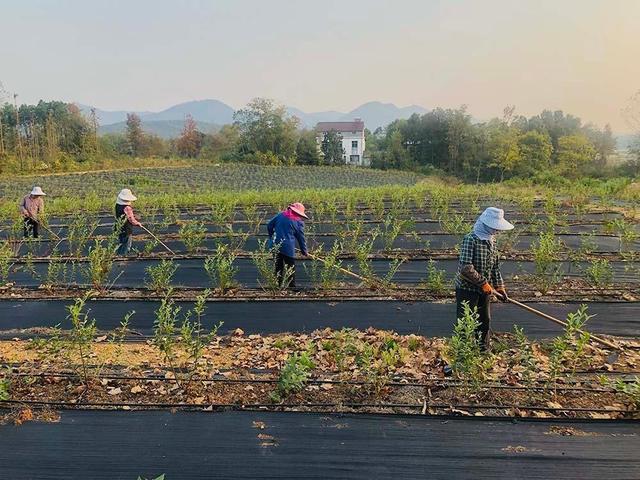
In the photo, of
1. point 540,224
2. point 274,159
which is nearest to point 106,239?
point 540,224

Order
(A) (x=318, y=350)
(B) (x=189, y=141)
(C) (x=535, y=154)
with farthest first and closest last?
(B) (x=189, y=141)
(C) (x=535, y=154)
(A) (x=318, y=350)

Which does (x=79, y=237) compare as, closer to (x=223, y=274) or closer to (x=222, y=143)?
(x=223, y=274)

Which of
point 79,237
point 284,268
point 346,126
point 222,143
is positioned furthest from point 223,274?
point 346,126

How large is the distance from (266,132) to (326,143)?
19.3 ft

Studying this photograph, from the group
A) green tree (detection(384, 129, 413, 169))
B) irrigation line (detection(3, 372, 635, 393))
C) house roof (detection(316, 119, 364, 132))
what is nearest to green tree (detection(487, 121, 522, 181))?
green tree (detection(384, 129, 413, 169))

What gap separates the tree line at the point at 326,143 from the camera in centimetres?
3584

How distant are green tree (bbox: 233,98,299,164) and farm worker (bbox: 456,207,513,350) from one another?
142ft

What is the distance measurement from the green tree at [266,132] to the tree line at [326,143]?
0.31 feet

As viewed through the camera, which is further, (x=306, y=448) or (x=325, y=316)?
(x=325, y=316)

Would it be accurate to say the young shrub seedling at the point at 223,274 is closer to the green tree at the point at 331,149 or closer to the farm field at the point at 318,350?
the farm field at the point at 318,350

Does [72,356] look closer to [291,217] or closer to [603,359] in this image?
[291,217]

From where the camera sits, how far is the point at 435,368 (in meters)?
4.79

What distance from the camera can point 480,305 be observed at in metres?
4.89

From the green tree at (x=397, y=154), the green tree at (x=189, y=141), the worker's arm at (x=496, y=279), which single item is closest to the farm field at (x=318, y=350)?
the worker's arm at (x=496, y=279)
